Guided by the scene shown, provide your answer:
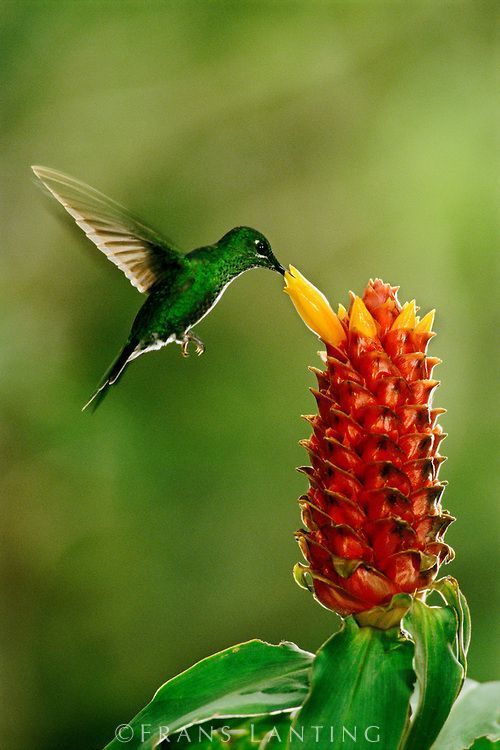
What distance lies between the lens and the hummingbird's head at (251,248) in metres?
1.00

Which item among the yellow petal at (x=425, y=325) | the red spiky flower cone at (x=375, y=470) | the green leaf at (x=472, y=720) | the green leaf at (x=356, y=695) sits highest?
the yellow petal at (x=425, y=325)

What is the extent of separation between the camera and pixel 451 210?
8.40 ft

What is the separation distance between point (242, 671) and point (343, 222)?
78.6 inches

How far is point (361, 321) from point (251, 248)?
0.98 feet

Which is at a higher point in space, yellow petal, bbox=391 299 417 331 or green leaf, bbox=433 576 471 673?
yellow petal, bbox=391 299 417 331

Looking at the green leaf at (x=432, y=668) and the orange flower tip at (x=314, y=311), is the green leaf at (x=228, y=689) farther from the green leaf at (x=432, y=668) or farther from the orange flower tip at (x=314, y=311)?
the orange flower tip at (x=314, y=311)

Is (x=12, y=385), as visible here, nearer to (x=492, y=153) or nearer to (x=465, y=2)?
(x=492, y=153)

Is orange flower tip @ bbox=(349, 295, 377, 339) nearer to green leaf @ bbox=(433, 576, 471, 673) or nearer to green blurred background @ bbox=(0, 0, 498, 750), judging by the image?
green leaf @ bbox=(433, 576, 471, 673)

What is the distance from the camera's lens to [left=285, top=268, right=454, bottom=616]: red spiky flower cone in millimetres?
725

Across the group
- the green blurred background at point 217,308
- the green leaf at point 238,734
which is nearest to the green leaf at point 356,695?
the green leaf at point 238,734

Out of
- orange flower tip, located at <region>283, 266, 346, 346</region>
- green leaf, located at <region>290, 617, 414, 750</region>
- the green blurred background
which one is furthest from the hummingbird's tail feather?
the green blurred background

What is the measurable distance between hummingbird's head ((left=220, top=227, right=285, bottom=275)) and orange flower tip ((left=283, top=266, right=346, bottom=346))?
21 centimetres

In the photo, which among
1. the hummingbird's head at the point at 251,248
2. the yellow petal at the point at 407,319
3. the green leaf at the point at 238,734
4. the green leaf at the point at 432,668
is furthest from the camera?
the hummingbird's head at the point at 251,248

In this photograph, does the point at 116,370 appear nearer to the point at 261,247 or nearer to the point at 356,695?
the point at 261,247
